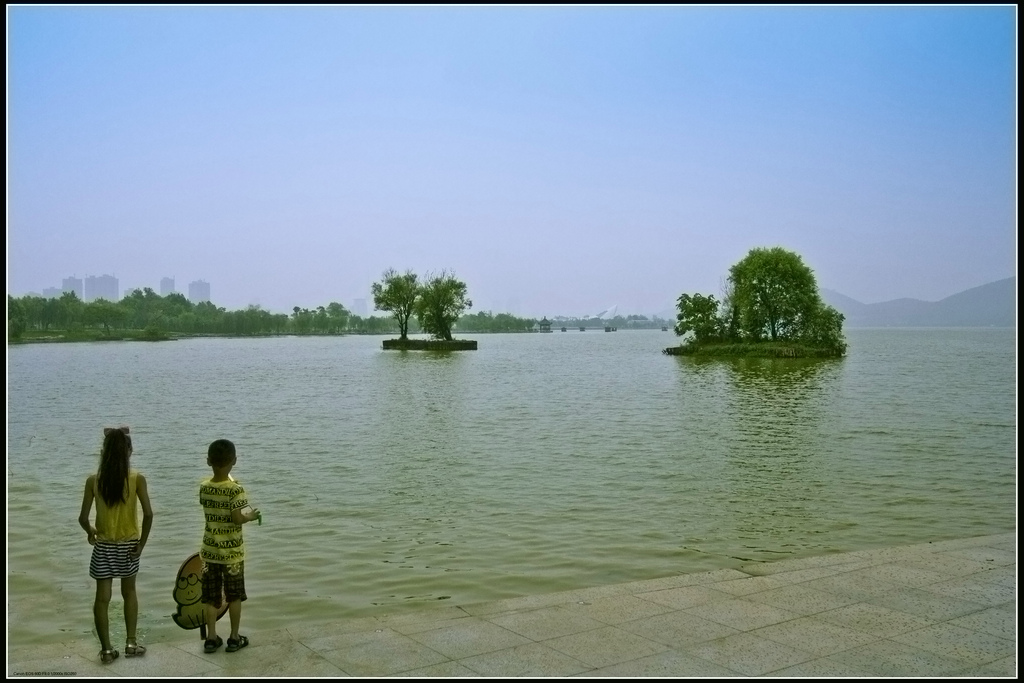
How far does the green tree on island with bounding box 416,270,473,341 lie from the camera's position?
126 metres

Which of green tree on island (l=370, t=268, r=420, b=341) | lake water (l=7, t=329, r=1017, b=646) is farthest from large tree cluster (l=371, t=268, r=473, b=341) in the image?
lake water (l=7, t=329, r=1017, b=646)

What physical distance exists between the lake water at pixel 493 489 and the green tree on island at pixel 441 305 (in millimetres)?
83855

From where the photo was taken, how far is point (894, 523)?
1420 cm

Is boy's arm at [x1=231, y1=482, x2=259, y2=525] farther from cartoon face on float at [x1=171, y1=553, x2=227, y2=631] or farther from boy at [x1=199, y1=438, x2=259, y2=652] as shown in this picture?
cartoon face on float at [x1=171, y1=553, x2=227, y2=631]

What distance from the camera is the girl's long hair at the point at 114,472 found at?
6648mm

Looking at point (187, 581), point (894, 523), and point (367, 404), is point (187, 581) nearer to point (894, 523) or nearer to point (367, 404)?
point (894, 523)

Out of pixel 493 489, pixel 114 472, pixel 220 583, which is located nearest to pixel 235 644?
pixel 220 583

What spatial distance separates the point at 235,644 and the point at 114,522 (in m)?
1.32

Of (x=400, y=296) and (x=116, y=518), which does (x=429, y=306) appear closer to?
(x=400, y=296)

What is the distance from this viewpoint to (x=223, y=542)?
683cm

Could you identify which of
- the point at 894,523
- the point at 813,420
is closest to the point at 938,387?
the point at 813,420

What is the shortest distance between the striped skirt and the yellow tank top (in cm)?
5

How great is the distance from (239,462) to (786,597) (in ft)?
55.3

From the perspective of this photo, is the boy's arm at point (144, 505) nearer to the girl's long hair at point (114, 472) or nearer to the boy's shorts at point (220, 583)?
the girl's long hair at point (114, 472)
